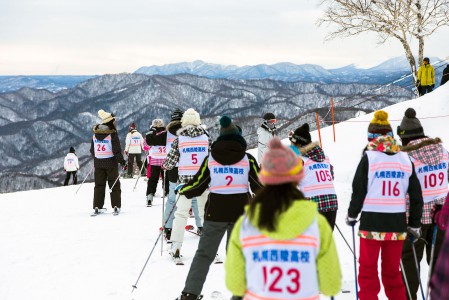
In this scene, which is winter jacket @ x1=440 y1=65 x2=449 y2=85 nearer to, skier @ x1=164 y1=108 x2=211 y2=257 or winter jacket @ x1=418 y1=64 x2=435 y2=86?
winter jacket @ x1=418 y1=64 x2=435 y2=86

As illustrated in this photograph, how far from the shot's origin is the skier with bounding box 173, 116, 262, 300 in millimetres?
4266

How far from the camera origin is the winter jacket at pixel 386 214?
3801mm

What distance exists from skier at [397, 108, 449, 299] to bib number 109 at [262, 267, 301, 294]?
2352mm

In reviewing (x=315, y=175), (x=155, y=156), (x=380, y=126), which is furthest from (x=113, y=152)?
(x=380, y=126)

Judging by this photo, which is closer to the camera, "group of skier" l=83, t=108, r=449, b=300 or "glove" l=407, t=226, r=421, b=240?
"group of skier" l=83, t=108, r=449, b=300

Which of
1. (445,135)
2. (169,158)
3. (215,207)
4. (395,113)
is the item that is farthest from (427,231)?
(395,113)

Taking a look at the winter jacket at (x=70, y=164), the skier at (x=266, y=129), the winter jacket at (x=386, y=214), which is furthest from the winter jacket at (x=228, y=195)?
the winter jacket at (x=70, y=164)

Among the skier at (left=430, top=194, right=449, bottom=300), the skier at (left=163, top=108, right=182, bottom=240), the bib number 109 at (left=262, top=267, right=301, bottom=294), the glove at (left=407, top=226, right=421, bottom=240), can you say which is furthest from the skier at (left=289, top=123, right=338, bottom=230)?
the skier at (left=430, top=194, right=449, bottom=300)

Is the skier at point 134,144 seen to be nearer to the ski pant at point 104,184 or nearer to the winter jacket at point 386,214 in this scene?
the ski pant at point 104,184

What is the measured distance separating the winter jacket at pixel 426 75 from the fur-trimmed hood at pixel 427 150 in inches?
597

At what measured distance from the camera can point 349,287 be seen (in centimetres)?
507

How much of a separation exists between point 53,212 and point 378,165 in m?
8.94

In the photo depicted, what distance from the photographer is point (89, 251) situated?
278 inches

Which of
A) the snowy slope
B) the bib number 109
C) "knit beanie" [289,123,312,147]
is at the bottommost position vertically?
the snowy slope
